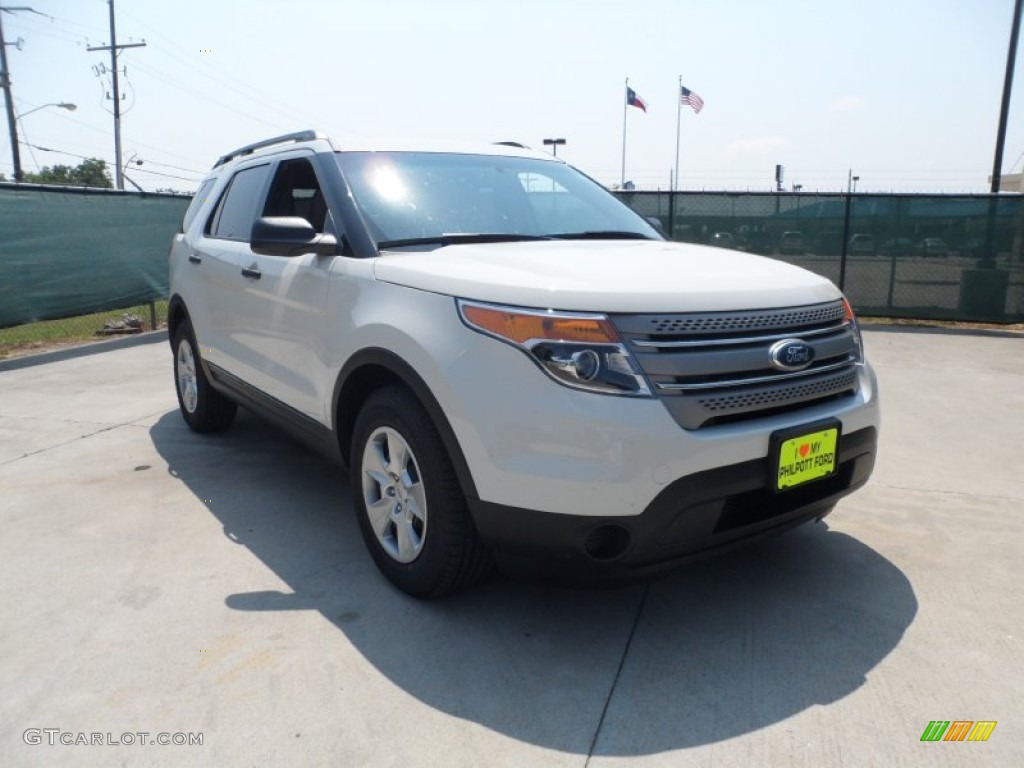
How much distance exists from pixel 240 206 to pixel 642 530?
3344 mm

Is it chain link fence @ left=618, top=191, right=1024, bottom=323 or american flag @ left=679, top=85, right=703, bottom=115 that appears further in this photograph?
american flag @ left=679, top=85, right=703, bottom=115

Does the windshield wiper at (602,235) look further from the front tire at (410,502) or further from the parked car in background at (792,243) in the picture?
the parked car in background at (792,243)

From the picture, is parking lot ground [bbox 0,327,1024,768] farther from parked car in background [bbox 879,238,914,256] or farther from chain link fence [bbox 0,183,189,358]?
parked car in background [bbox 879,238,914,256]

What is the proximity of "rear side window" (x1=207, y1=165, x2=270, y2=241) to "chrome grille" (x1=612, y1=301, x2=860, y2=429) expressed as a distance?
2.68m

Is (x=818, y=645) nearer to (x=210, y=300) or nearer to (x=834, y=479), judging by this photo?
(x=834, y=479)

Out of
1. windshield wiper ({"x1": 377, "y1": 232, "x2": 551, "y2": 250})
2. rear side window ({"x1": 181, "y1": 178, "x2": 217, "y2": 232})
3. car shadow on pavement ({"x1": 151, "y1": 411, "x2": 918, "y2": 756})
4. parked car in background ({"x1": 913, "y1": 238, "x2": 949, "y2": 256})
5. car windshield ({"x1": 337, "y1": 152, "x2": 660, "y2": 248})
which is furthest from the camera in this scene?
parked car in background ({"x1": 913, "y1": 238, "x2": 949, "y2": 256})

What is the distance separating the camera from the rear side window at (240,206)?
4.31 meters

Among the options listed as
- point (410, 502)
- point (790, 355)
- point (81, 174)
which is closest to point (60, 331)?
point (410, 502)

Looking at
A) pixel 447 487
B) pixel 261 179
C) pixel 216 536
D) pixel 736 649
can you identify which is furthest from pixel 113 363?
pixel 736 649

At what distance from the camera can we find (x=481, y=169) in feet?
12.4

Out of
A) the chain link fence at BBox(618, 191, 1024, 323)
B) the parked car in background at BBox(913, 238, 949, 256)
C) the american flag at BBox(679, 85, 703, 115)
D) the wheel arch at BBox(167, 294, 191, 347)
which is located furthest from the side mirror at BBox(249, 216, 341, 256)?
the american flag at BBox(679, 85, 703, 115)

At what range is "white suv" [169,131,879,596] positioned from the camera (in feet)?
7.64

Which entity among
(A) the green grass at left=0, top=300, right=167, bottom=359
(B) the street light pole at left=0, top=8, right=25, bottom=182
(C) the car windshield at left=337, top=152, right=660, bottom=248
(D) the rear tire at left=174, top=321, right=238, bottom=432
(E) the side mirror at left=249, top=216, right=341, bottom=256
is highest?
(B) the street light pole at left=0, top=8, right=25, bottom=182

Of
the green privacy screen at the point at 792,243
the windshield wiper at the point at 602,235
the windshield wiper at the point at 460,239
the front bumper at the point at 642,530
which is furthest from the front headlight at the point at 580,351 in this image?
the green privacy screen at the point at 792,243
